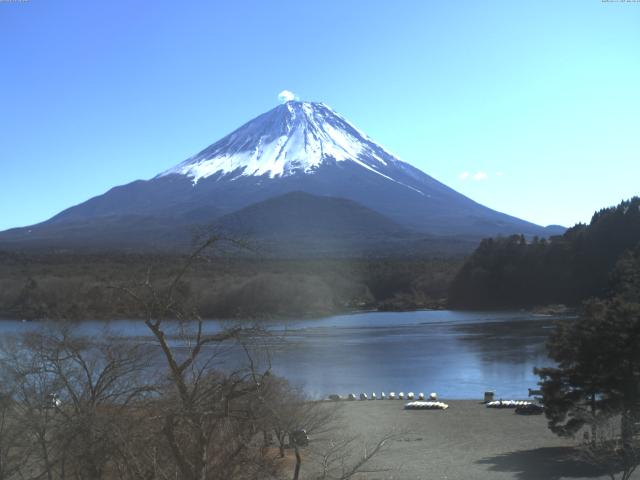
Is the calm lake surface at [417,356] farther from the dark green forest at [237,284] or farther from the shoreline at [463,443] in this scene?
the shoreline at [463,443]

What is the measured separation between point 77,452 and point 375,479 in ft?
21.0

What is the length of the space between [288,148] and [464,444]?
3659 inches

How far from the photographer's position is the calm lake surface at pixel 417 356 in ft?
71.5

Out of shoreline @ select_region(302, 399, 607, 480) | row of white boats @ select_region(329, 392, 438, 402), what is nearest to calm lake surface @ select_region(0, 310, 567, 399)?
row of white boats @ select_region(329, 392, 438, 402)

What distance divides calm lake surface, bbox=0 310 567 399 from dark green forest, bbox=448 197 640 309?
8.13 metres

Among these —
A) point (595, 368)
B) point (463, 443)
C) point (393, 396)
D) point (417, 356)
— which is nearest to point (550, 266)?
point (417, 356)

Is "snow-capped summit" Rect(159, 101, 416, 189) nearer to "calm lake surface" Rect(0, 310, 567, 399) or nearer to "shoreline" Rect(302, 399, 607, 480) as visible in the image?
"calm lake surface" Rect(0, 310, 567, 399)

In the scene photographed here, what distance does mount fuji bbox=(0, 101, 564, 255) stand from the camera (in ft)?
240

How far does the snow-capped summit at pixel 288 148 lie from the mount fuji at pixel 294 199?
0.14 metres

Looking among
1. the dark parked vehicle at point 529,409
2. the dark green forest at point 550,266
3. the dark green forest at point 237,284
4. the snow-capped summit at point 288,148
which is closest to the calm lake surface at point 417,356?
the dark green forest at point 237,284

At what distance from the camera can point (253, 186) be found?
Result: 304ft

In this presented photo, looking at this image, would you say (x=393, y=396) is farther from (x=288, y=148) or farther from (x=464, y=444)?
(x=288, y=148)

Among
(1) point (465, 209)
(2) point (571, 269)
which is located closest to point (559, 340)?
(2) point (571, 269)

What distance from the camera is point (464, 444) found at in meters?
13.8
